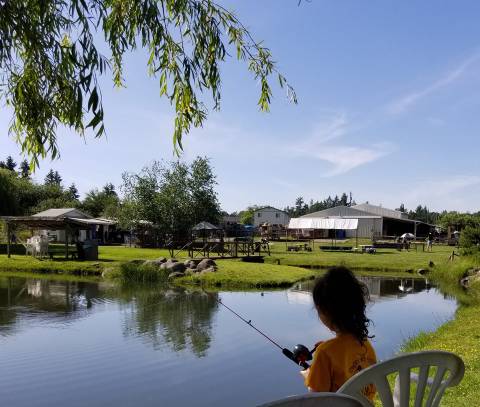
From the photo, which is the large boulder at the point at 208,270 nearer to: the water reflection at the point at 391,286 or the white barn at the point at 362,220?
the water reflection at the point at 391,286

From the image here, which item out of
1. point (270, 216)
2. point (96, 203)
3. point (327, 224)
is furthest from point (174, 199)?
point (270, 216)

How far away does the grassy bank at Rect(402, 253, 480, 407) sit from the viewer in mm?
5477

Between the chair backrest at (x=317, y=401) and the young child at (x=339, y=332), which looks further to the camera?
the young child at (x=339, y=332)

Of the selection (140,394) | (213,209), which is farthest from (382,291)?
(213,209)

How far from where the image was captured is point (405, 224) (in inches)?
2586

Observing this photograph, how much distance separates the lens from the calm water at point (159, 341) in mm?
7738

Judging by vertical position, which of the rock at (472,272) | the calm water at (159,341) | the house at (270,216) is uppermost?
the house at (270,216)

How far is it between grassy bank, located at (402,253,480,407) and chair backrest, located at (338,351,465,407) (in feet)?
10.3

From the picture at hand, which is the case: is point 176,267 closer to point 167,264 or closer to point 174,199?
point 167,264

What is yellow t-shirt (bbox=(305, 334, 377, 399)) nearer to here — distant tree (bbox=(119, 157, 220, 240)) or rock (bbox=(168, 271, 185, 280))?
rock (bbox=(168, 271, 185, 280))

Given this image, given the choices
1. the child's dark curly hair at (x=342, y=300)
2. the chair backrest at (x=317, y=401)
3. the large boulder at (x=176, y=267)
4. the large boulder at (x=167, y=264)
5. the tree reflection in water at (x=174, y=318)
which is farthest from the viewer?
the large boulder at (x=167, y=264)

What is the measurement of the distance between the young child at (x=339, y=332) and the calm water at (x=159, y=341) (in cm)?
498

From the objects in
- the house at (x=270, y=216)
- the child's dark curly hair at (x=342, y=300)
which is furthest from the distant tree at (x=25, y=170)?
the house at (x=270, y=216)

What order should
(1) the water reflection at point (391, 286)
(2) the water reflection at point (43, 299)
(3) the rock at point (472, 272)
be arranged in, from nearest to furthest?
(2) the water reflection at point (43, 299)
(1) the water reflection at point (391, 286)
(3) the rock at point (472, 272)
